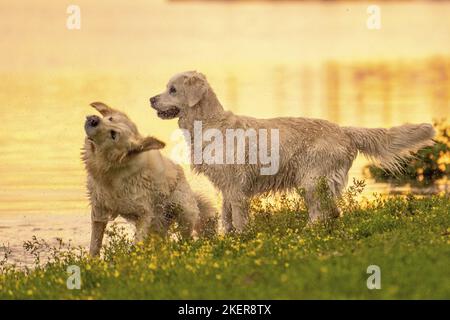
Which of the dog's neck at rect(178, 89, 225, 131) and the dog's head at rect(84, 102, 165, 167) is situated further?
the dog's neck at rect(178, 89, 225, 131)

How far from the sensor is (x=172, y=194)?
13.9m

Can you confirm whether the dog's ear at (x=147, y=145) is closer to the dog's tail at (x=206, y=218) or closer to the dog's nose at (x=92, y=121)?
the dog's nose at (x=92, y=121)

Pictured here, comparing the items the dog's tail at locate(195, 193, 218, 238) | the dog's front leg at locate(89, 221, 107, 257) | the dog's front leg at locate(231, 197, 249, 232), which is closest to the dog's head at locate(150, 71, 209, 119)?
the dog's tail at locate(195, 193, 218, 238)

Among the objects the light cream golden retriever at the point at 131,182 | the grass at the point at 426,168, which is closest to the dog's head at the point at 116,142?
the light cream golden retriever at the point at 131,182

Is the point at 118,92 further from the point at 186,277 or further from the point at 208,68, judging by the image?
the point at 186,277

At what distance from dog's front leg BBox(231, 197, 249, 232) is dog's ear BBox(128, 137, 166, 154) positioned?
71.6 inches

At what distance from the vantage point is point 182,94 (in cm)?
1441

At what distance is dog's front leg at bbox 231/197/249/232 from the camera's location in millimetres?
14297

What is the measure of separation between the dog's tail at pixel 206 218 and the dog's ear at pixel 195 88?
133 cm

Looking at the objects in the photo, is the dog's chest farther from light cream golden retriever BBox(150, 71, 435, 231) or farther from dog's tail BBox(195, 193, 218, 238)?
light cream golden retriever BBox(150, 71, 435, 231)

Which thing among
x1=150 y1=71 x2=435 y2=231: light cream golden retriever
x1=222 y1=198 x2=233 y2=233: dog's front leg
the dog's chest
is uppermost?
x1=150 y1=71 x2=435 y2=231: light cream golden retriever

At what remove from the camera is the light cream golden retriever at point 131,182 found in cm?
1298

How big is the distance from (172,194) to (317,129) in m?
2.22
